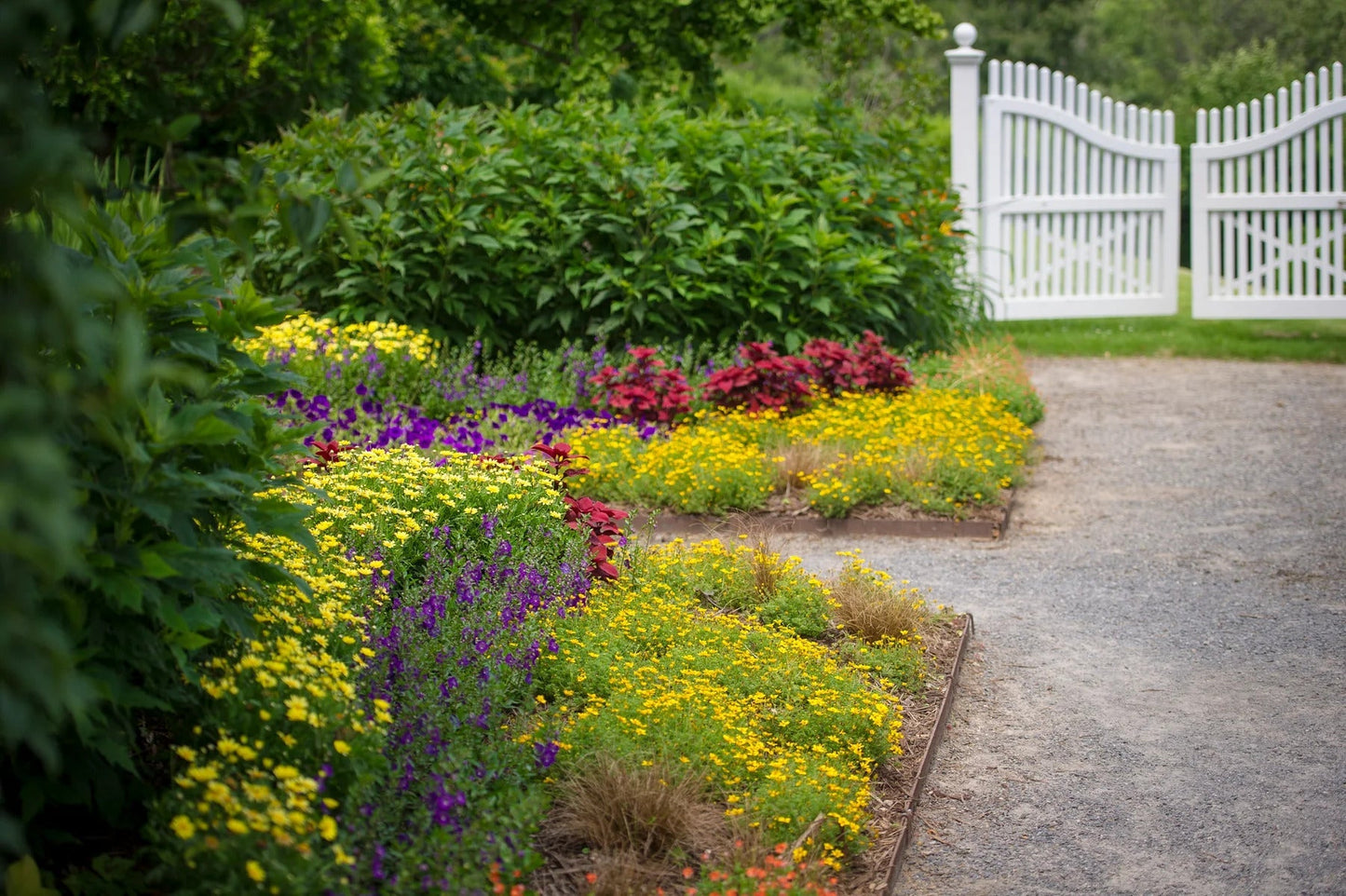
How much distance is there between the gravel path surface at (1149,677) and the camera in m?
2.97

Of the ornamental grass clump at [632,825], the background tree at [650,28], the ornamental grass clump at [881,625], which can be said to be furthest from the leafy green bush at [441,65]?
the ornamental grass clump at [632,825]

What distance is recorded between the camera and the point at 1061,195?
11102 mm

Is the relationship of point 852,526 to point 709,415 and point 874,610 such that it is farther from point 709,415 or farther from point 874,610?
point 874,610

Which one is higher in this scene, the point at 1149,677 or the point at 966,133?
the point at 966,133

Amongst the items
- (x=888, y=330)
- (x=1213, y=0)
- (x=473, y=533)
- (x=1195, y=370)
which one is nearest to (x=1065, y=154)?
(x=1195, y=370)

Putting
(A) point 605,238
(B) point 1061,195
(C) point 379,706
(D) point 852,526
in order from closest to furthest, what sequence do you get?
(C) point 379,706, (D) point 852,526, (A) point 605,238, (B) point 1061,195

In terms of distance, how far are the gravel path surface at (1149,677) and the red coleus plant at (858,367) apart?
0.98m

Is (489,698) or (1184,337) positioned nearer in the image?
(489,698)

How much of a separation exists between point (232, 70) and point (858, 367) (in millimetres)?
6320

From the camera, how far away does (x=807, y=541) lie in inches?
216

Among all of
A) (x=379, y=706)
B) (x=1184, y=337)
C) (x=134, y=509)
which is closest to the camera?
(x=134, y=509)

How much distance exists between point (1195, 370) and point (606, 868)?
874cm

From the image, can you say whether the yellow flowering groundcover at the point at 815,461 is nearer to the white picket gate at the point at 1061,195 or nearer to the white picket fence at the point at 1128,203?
the white picket gate at the point at 1061,195

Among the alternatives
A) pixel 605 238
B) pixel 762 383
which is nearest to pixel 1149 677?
pixel 762 383
